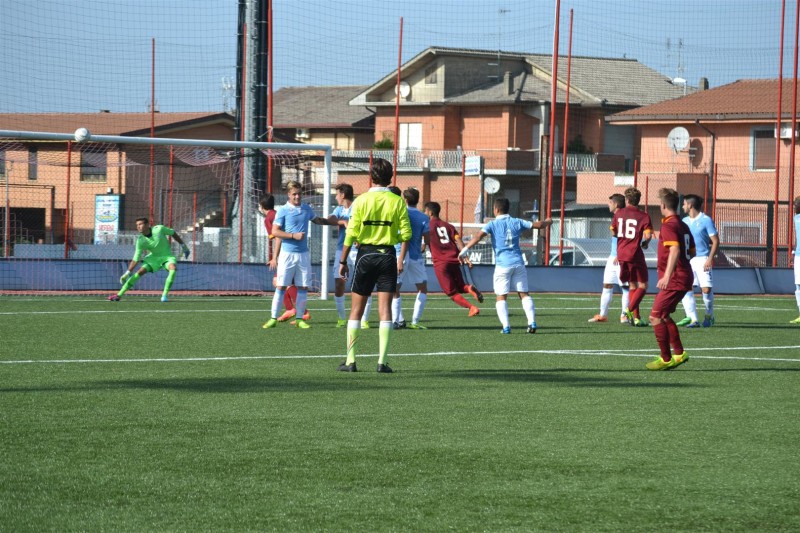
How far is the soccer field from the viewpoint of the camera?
17.4 feet

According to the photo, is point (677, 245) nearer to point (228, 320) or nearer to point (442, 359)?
point (442, 359)

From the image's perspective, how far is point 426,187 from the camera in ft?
189

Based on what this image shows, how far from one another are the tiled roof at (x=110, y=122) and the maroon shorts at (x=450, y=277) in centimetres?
2132

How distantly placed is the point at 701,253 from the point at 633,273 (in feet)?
3.71

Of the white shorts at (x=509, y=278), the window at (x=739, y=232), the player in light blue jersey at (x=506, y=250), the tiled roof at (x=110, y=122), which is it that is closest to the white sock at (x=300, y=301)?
the player in light blue jersey at (x=506, y=250)

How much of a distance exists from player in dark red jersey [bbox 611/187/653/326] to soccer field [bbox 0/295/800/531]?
356 centimetres

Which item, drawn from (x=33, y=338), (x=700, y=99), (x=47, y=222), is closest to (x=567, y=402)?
(x=33, y=338)

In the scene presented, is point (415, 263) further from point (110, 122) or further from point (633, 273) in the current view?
point (110, 122)

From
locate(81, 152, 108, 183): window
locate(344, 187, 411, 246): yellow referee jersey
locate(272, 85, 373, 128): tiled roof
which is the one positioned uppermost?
locate(272, 85, 373, 128): tiled roof

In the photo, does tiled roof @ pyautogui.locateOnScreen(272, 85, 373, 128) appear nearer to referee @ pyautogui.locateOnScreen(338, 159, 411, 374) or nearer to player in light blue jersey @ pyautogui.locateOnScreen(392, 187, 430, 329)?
player in light blue jersey @ pyautogui.locateOnScreen(392, 187, 430, 329)

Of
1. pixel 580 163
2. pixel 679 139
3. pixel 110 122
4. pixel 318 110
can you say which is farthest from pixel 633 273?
pixel 318 110

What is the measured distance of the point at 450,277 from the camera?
58.3ft

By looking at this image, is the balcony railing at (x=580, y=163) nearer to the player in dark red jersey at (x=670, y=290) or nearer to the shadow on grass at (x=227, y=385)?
the player in dark red jersey at (x=670, y=290)

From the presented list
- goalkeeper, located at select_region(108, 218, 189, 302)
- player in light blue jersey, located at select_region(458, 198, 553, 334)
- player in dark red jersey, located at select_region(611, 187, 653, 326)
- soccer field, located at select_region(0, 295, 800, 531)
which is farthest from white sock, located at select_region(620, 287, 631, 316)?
goalkeeper, located at select_region(108, 218, 189, 302)
